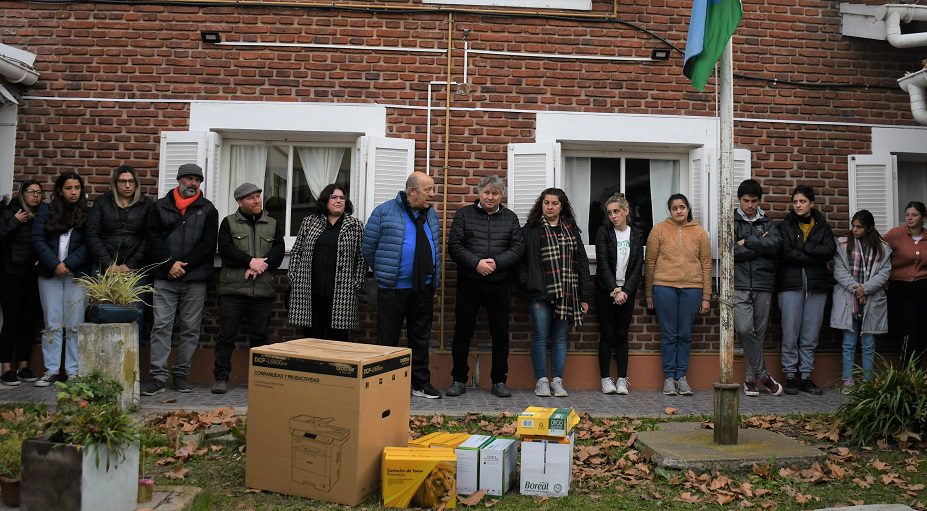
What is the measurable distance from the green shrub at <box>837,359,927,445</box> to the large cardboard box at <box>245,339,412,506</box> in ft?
11.4

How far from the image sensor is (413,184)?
7105mm

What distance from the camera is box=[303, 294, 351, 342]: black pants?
23.7 ft

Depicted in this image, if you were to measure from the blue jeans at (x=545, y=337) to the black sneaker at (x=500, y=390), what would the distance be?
362 millimetres

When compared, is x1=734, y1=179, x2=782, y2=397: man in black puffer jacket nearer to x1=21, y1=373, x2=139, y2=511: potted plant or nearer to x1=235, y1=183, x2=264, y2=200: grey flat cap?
x1=235, y1=183, x2=264, y2=200: grey flat cap

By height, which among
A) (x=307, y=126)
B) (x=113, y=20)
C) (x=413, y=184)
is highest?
(x=113, y=20)

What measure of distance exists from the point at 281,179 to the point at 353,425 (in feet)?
15.0

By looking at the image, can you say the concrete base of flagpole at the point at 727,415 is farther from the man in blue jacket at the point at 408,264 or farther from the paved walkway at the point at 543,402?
the man in blue jacket at the point at 408,264

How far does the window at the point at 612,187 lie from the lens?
8352mm

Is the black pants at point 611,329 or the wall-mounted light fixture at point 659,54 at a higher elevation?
the wall-mounted light fixture at point 659,54

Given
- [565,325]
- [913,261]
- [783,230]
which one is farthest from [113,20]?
[913,261]

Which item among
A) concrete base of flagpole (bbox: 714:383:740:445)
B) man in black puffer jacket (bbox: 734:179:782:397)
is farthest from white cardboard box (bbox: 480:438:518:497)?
man in black puffer jacket (bbox: 734:179:782:397)

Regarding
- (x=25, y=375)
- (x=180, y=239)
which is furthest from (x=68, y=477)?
(x=25, y=375)

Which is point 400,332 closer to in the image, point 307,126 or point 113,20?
point 307,126

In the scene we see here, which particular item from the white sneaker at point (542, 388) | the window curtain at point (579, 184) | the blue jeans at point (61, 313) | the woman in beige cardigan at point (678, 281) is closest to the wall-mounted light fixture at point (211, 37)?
the blue jeans at point (61, 313)
